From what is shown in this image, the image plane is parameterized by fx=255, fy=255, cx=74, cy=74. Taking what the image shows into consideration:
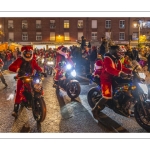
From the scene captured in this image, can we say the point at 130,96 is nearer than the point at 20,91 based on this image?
Yes

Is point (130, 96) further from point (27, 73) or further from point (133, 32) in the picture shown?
point (133, 32)

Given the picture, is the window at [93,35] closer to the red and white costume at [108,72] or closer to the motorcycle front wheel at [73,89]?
the motorcycle front wheel at [73,89]

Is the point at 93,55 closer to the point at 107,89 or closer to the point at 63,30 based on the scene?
the point at 107,89

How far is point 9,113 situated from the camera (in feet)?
21.2

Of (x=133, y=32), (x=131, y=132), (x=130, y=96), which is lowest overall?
(x=131, y=132)

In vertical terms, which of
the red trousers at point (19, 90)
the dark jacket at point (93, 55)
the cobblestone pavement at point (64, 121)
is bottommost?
the cobblestone pavement at point (64, 121)

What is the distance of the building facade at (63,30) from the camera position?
53.0 meters

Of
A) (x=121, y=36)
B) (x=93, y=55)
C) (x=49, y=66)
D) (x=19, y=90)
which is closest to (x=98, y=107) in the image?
(x=19, y=90)

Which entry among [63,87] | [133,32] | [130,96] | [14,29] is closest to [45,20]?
[14,29]

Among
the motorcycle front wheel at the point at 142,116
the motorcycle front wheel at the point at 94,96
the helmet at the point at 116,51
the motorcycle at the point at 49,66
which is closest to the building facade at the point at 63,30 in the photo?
the motorcycle at the point at 49,66

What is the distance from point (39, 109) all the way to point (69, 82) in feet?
9.15

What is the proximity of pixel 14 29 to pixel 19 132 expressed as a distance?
51.8m

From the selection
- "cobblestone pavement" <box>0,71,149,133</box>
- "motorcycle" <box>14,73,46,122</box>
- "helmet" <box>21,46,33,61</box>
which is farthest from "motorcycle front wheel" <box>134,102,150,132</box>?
"helmet" <box>21,46,33,61</box>
